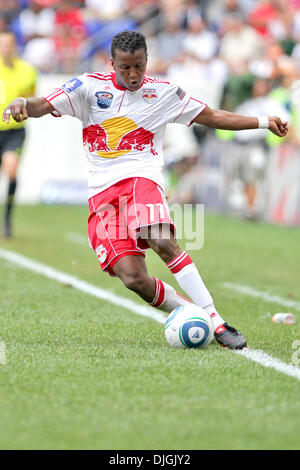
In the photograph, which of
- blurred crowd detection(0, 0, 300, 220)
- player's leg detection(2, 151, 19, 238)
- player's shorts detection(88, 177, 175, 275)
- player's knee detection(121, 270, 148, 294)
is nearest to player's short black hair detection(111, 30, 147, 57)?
player's shorts detection(88, 177, 175, 275)

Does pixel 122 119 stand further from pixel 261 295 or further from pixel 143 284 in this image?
pixel 261 295

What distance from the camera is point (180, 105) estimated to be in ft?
18.9

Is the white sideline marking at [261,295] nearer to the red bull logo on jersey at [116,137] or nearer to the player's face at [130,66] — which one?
the red bull logo on jersey at [116,137]

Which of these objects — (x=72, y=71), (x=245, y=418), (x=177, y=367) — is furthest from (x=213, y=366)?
(x=72, y=71)

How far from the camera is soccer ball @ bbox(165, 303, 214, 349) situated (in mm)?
5309

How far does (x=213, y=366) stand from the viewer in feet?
15.9

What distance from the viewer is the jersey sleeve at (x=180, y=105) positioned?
5750 millimetres

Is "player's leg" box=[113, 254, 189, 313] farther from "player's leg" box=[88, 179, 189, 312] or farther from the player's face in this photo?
the player's face

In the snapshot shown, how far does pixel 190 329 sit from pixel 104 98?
1.58m

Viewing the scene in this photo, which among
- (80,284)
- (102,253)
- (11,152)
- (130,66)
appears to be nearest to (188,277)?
(102,253)

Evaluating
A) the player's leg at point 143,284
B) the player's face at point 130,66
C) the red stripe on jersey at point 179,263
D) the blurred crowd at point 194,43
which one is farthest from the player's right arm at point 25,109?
the blurred crowd at point 194,43

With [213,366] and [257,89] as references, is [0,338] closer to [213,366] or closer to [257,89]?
[213,366]

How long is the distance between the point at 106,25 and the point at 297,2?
14.1 ft

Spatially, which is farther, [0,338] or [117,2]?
[117,2]
